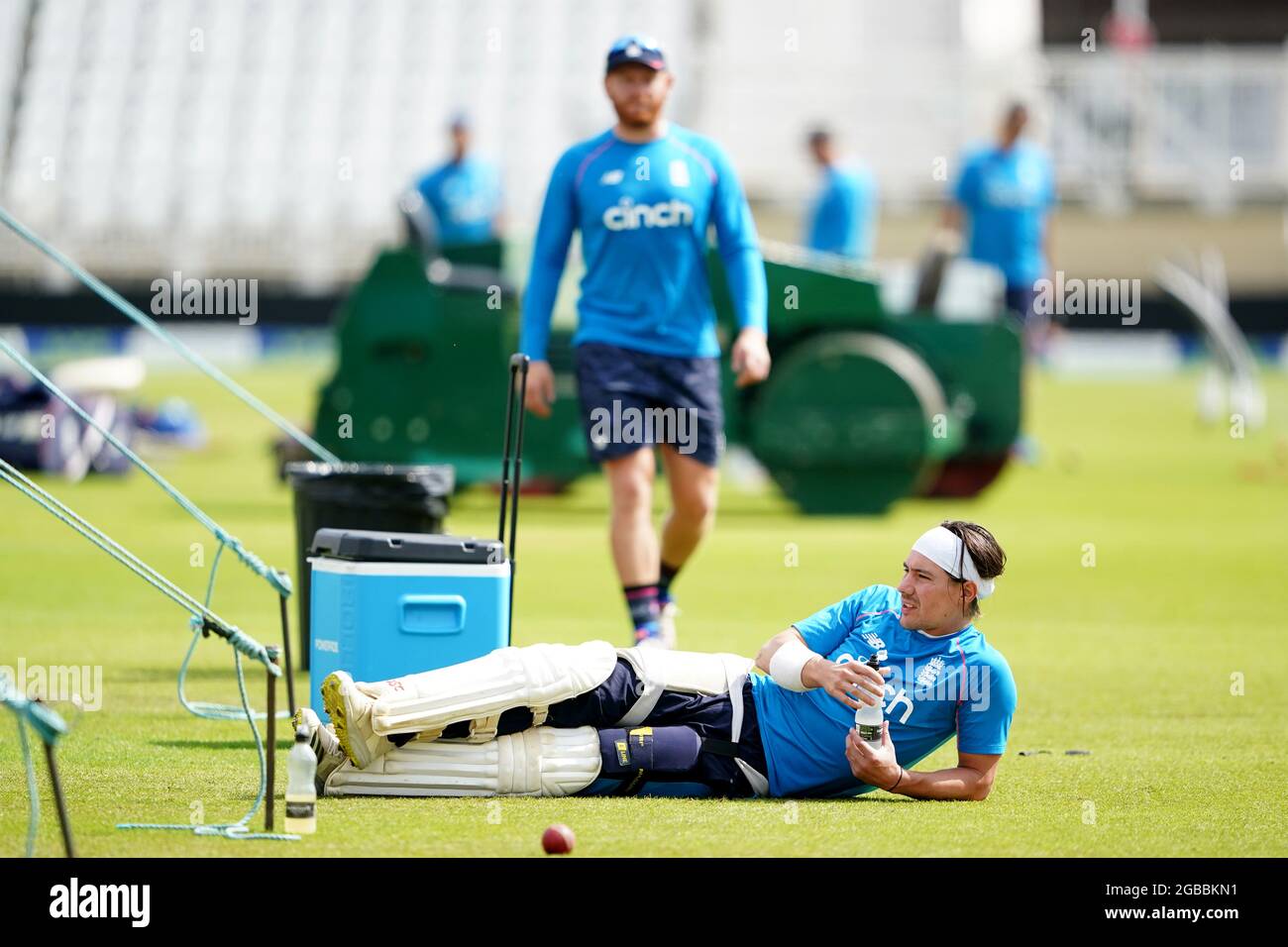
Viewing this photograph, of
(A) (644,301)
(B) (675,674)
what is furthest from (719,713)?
(A) (644,301)

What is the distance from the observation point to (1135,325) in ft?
94.7

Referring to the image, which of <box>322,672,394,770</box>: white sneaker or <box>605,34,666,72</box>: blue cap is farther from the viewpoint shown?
<box>605,34,666,72</box>: blue cap

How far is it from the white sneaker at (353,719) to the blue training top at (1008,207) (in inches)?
520

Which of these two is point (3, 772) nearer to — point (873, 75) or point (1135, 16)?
point (873, 75)

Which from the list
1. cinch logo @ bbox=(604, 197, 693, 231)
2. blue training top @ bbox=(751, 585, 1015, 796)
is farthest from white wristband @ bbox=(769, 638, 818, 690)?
cinch logo @ bbox=(604, 197, 693, 231)

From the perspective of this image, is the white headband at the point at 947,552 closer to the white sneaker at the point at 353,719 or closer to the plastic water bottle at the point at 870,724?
the plastic water bottle at the point at 870,724

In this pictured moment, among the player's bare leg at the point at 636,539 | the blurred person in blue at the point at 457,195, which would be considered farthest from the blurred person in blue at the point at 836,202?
the player's bare leg at the point at 636,539

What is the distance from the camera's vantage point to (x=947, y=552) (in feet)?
18.0

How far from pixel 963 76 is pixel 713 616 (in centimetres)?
1920

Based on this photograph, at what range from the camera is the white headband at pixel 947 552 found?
547 cm

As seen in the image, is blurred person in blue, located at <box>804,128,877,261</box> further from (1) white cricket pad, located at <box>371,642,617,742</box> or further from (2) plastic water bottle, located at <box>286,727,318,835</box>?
(2) plastic water bottle, located at <box>286,727,318,835</box>

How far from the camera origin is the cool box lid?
6.12 metres

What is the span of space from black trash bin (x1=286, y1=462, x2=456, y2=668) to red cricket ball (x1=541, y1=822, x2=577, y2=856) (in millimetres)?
2822

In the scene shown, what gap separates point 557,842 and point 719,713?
3.49 feet
